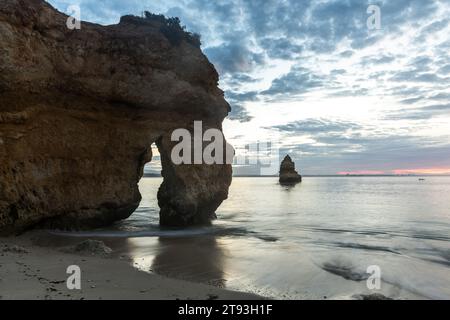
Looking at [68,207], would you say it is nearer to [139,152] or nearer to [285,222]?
[139,152]

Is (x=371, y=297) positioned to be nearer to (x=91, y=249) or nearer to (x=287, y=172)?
(x=91, y=249)

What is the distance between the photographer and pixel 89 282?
26.6ft

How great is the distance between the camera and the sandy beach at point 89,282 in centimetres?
714

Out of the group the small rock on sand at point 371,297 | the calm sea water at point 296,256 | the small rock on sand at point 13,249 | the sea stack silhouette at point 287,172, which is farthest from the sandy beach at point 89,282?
the sea stack silhouette at point 287,172

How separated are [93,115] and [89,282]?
1032cm

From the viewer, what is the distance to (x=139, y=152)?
717 inches

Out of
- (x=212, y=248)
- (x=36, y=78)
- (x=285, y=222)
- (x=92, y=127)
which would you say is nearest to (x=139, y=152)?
(x=92, y=127)

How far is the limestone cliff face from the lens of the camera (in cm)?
1420

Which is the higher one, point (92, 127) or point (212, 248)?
point (92, 127)

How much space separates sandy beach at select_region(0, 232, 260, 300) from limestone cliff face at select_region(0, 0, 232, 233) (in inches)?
191

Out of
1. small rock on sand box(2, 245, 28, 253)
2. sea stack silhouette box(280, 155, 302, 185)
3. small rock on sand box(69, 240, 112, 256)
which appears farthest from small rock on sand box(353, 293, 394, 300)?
sea stack silhouette box(280, 155, 302, 185)

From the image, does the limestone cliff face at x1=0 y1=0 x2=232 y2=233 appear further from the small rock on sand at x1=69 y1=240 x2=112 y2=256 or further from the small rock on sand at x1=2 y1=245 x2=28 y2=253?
the small rock on sand at x1=69 y1=240 x2=112 y2=256
